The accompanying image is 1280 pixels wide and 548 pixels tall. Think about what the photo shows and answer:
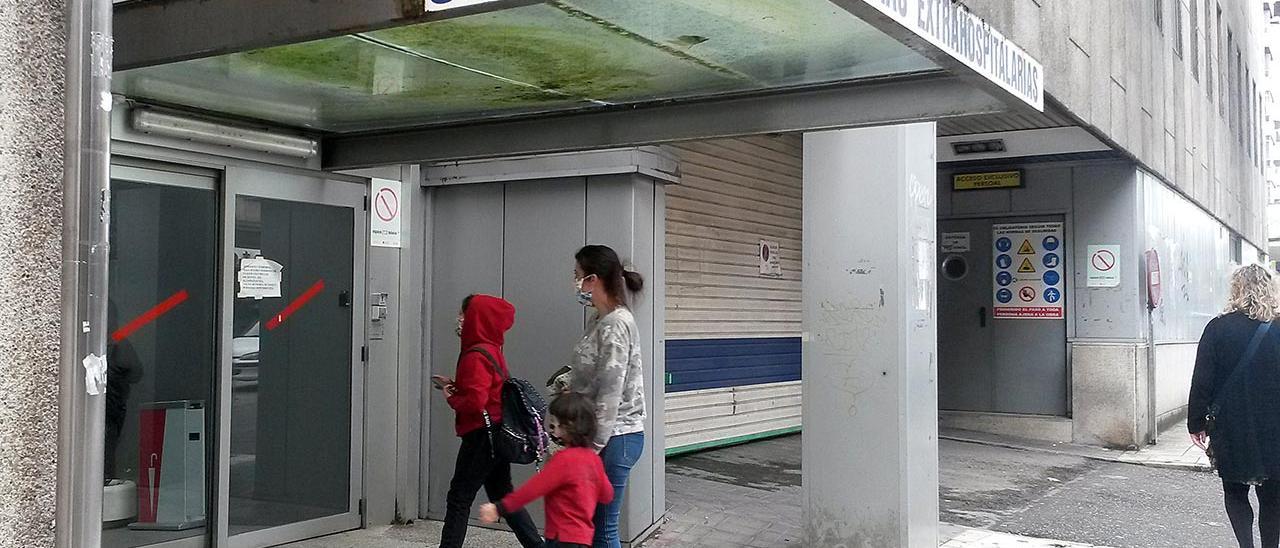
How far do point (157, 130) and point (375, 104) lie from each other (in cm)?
109

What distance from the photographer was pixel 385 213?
23.9 feet

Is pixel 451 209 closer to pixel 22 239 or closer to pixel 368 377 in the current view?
pixel 368 377

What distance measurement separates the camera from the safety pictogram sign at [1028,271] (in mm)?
12305

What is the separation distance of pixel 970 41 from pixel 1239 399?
2440 mm

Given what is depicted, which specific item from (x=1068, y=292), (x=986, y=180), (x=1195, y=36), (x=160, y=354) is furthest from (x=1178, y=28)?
(x=160, y=354)

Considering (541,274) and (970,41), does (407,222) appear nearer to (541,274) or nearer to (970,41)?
(541,274)

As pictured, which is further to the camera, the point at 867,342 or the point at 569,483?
the point at 867,342

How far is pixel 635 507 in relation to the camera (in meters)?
6.80

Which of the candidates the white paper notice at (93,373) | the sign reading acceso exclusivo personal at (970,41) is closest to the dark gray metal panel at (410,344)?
the sign reading acceso exclusivo personal at (970,41)

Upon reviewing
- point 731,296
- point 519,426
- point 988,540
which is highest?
point 731,296

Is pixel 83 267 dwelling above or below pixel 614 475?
above

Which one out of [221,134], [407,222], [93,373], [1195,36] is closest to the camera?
[93,373]

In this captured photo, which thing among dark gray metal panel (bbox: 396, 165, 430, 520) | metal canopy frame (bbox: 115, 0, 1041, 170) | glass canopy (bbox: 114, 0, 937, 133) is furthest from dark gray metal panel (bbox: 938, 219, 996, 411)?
glass canopy (bbox: 114, 0, 937, 133)

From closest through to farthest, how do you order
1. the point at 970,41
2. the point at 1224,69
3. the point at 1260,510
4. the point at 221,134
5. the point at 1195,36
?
the point at 970,41
the point at 1260,510
the point at 221,134
the point at 1195,36
the point at 1224,69
